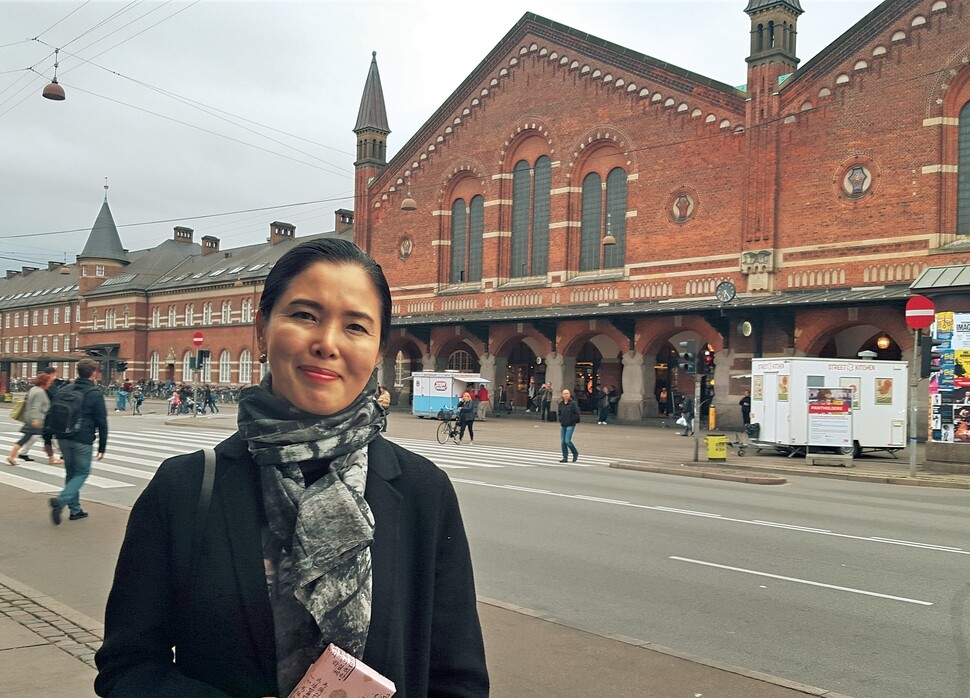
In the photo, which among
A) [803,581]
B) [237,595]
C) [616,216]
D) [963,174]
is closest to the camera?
[237,595]

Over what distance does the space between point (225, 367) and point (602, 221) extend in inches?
1329

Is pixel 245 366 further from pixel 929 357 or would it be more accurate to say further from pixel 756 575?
pixel 756 575

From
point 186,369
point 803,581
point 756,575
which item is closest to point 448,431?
point 756,575

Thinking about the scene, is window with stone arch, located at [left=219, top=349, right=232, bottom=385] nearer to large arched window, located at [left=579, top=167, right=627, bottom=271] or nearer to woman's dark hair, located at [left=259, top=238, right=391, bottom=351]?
large arched window, located at [left=579, top=167, right=627, bottom=271]

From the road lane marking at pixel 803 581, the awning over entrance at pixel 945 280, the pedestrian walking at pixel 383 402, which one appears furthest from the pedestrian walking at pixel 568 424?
the road lane marking at pixel 803 581

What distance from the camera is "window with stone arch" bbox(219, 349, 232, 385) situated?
60031 millimetres

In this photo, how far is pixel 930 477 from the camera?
17.7 meters

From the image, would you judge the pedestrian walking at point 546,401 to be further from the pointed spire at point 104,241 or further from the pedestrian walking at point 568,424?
the pointed spire at point 104,241

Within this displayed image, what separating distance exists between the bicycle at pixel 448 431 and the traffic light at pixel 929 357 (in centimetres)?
1243

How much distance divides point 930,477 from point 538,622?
14.5 m

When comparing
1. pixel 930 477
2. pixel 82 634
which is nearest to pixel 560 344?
pixel 930 477

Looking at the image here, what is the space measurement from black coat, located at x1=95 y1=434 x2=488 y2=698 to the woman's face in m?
0.17

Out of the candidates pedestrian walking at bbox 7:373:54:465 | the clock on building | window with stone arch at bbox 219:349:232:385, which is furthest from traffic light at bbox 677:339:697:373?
window with stone arch at bbox 219:349:232:385

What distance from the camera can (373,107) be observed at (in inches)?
1789
